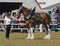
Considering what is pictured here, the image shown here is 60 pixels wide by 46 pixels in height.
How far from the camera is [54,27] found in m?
29.2

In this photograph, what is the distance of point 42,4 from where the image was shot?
36094 millimetres

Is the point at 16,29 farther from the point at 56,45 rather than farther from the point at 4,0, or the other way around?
the point at 56,45

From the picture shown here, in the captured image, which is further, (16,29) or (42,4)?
(42,4)

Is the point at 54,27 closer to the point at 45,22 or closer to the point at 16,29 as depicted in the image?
the point at 16,29

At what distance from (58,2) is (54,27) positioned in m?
7.24

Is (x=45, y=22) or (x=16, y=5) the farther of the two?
(x=16, y=5)

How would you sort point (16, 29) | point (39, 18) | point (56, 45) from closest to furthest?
point (56, 45) → point (39, 18) → point (16, 29)

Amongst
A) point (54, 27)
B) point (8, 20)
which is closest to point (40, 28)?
point (54, 27)

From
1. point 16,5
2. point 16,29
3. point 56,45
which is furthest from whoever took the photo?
point 16,5

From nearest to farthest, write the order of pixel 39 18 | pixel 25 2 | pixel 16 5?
pixel 39 18, pixel 25 2, pixel 16 5

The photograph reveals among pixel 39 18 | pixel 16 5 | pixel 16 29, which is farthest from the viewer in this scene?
pixel 16 5

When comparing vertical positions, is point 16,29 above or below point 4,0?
below

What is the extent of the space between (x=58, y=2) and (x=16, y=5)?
184 inches

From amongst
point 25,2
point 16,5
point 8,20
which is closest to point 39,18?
point 8,20
